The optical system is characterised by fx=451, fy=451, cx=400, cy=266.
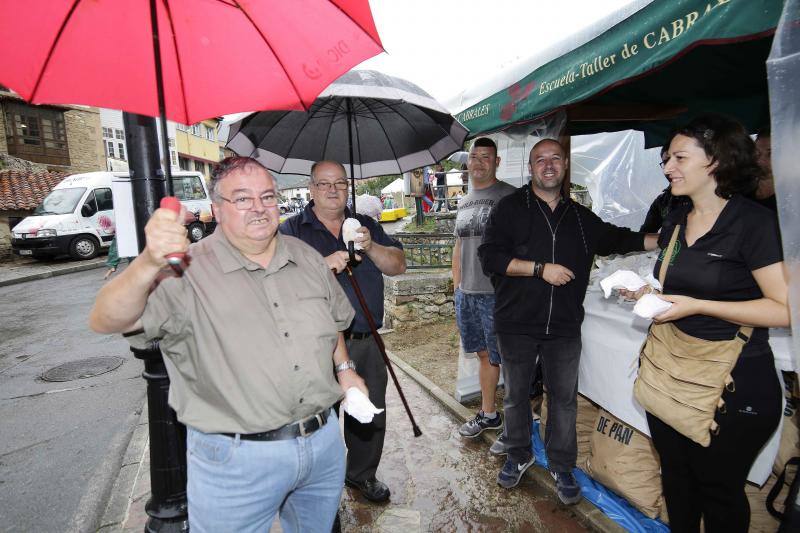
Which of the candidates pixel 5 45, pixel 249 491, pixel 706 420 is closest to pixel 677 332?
pixel 706 420

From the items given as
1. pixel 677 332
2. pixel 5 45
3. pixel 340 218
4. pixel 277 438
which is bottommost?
pixel 277 438

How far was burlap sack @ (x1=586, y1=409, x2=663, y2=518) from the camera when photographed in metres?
2.71

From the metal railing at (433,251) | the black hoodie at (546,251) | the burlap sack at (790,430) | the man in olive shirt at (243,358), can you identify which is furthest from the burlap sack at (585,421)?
the metal railing at (433,251)

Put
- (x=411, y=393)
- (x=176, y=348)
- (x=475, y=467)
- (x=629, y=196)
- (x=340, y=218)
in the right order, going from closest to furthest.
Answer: (x=176, y=348), (x=340, y=218), (x=475, y=467), (x=411, y=393), (x=629, y=196)

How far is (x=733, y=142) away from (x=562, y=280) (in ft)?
3.51

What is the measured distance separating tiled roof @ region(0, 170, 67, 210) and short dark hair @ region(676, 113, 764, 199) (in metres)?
19.1

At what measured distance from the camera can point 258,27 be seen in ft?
6.24

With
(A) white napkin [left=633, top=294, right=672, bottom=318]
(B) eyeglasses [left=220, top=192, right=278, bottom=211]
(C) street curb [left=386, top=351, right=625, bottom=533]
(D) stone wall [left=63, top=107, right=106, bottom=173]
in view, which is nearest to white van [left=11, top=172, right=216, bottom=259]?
(C) street curb [left=386, top=351, right=625, bottom=533]

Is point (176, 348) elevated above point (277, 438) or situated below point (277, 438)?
above

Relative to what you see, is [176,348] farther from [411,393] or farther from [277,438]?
[411,393]

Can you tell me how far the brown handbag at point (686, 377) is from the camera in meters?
1.88

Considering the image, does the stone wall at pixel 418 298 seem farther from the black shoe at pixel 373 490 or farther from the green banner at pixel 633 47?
the green banner at pixel 633 47

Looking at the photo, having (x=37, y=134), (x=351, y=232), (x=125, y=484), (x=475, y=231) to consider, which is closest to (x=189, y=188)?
A: (x=125, y=484)

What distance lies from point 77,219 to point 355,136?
14.5m
